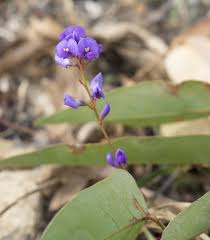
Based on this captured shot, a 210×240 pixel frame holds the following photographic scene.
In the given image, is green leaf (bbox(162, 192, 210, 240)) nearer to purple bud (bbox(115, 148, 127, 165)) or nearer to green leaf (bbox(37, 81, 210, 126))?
purple bud (bbox(115, 148, 127, 165))

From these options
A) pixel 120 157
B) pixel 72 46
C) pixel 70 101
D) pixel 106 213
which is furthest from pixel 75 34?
pixel 106 213

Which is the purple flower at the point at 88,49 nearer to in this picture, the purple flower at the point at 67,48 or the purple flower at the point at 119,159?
the purple flower at the point at 67,48

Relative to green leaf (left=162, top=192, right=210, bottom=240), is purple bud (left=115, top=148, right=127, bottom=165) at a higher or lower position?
higher

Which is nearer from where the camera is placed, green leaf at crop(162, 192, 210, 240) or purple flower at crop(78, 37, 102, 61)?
green leaf at crop(162, 192, 210, 240)

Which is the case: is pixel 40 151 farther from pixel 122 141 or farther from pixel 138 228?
pixel 138 228

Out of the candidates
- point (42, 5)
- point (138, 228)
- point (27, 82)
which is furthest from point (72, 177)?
point (42, 5)

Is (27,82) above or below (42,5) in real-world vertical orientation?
below

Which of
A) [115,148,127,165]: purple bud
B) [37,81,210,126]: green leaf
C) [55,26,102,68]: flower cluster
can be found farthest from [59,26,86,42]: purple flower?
[37,81,210,126]: green leaf
